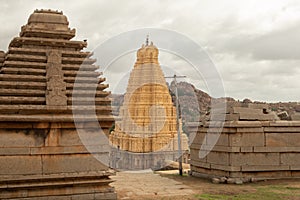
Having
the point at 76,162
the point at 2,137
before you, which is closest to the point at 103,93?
the point at 76,162

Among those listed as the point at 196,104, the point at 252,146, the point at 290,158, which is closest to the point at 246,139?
the point at 252,146

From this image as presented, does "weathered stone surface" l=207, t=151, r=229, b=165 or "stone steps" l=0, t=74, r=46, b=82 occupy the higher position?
"stone steps" l=0, t=74, r=46, b=82

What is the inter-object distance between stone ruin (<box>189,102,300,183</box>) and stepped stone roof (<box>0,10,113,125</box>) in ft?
15.0

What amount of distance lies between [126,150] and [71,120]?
2995 cm

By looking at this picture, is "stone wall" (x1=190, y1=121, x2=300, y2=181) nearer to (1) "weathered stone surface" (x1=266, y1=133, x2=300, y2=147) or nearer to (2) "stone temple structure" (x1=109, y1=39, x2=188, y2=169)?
(1) "weathered stone surface" (x1=266, y1=133, x2=300, y2=147)

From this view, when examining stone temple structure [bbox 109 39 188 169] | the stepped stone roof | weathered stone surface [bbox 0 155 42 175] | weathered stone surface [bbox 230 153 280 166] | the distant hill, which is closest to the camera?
weathered stone surface [bbox 0 155 42 175]

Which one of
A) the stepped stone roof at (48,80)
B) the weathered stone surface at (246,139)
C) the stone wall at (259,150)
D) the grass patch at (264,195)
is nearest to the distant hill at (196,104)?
the stepped stone roof at (48,80)

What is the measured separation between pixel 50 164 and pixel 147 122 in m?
28.8

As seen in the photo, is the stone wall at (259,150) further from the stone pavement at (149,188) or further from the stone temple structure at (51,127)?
the stone temple structure at (51,127)

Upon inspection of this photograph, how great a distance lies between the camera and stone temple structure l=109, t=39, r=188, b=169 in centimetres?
3753

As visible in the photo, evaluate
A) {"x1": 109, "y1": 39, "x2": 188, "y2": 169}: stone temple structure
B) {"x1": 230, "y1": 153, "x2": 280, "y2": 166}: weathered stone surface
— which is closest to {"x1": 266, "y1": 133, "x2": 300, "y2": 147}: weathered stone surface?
{"x1": 230, "y1": 153, "x2": 280, "y2": 166}: weathered stone surface

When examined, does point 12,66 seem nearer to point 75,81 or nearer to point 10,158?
point 75,81

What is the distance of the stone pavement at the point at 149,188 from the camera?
31.8 ft

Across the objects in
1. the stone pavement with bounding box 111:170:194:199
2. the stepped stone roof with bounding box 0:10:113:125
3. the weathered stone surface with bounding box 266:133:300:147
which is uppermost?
the stepped stone roof with bounding box 0:10:113:125
